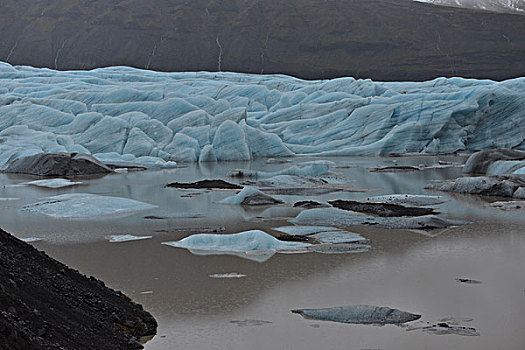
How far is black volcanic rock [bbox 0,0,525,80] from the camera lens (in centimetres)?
4722

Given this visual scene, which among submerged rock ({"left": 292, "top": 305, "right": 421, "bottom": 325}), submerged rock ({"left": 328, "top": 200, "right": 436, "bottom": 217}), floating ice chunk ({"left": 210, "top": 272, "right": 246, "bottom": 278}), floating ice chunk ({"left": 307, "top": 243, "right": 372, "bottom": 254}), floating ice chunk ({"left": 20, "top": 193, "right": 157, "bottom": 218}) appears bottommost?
floating ice chunk ({"left": 20, "top": 193, "right": 157, "bottom": 218})

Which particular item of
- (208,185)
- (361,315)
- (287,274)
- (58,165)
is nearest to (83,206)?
(208,185)

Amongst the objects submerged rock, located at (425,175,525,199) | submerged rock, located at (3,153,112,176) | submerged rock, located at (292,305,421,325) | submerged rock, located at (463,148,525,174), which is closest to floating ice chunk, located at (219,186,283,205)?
submerged rock, located at (425,175,525,199)

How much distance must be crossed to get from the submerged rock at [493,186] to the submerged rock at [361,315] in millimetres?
5740

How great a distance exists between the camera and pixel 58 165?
13711 mm

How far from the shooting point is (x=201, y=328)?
12.4 feet

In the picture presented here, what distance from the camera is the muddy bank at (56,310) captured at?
259 centimetres

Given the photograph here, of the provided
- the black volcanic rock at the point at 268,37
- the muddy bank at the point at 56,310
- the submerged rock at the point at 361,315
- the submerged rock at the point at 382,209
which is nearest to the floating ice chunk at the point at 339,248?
the submerged rock at the point at 361,315

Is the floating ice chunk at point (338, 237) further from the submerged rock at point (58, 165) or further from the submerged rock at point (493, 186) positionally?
the submerged rock at point (58, 165)

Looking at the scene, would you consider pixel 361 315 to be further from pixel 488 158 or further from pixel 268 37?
pixel 268 37

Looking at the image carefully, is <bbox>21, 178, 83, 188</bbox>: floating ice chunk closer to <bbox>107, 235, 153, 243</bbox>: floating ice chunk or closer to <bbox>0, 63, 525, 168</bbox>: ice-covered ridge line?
<bbox>0, 63, 525, 168</bbox>: ice-covered ridge line

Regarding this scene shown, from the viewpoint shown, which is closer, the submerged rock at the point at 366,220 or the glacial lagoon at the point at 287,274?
the glacial lagoon at the point at 287,274

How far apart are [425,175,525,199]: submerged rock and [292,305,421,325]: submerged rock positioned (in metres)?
5.74

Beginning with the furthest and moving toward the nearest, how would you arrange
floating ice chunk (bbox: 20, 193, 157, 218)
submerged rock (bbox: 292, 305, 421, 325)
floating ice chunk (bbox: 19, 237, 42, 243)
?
floating ice chunk (bbox: 20, 193, 157, 218), floating ice chunk (bbox: 19, 237, 42, 243), submerged rock (bbox: 292, 305, 421, 325)
